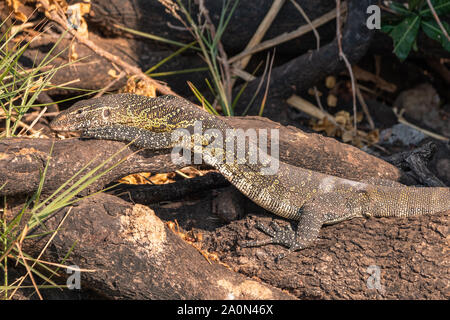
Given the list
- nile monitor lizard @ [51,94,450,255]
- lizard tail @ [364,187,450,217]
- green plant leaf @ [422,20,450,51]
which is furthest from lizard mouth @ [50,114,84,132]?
green plant leaf @ [422,20,450,51]

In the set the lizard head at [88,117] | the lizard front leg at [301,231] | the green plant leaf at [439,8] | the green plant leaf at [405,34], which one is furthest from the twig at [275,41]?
the lizard front leg at [301,231]

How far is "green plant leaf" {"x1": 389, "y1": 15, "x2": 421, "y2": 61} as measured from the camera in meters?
6.29

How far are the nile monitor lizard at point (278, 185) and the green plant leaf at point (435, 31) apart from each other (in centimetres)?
247

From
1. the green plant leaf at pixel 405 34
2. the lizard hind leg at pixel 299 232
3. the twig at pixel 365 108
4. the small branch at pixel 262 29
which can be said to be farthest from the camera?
the twig at pixel 365 108

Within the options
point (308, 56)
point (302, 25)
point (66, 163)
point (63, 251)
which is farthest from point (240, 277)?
point (302, 25)

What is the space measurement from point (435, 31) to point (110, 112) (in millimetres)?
4365

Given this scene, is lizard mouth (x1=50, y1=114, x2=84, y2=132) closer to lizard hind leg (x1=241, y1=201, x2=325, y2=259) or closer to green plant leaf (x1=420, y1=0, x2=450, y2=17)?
lizard hind leg (x1=241, y1=201, x2=325, y2=259)

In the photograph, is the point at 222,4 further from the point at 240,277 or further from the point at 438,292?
the point at 438,292

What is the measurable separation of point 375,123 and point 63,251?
577 cm

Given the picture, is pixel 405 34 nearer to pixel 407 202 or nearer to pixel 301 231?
pixel 407 202

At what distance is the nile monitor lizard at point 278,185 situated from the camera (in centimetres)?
450

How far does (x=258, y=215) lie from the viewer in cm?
481

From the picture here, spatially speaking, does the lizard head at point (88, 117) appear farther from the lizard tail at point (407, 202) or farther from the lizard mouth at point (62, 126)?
the lizard tail at point (407, 202)

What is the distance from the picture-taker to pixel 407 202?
4.62 m
